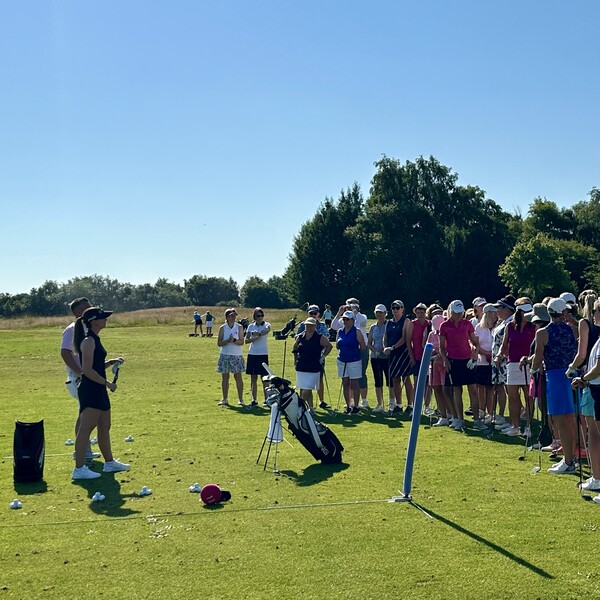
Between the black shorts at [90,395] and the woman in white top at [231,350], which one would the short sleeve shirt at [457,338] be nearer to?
the woman in white top at [231,350]

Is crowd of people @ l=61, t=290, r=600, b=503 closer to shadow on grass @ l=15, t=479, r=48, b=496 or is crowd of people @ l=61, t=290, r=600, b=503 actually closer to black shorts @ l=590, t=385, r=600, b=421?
black shorts @ l=590, t=385, r=600, b=421

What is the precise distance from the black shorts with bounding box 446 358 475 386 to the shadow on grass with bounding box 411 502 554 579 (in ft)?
16.6

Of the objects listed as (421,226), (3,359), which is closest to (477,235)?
(421,226)

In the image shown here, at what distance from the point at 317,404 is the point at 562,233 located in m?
71.5

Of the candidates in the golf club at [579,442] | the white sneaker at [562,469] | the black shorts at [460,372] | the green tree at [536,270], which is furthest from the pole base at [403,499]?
the green tree at [536,270]

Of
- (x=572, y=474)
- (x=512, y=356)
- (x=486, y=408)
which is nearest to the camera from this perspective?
(x=572, y=474)

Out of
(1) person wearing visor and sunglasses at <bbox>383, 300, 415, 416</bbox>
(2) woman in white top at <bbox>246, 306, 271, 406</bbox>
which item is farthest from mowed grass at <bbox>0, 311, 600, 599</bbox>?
(2) woman in white top at <bbox>246, 306, 271, 406</bbox>

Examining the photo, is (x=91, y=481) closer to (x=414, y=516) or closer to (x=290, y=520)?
(x=290, y=520)

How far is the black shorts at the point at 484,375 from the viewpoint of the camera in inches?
510

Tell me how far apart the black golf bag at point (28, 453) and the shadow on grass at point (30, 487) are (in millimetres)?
51

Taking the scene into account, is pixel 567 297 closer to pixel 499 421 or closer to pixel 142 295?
pixel 499 421

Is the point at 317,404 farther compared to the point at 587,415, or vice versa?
the point at 317,404

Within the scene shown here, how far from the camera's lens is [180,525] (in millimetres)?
7320

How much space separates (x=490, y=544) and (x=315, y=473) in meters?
3.32
